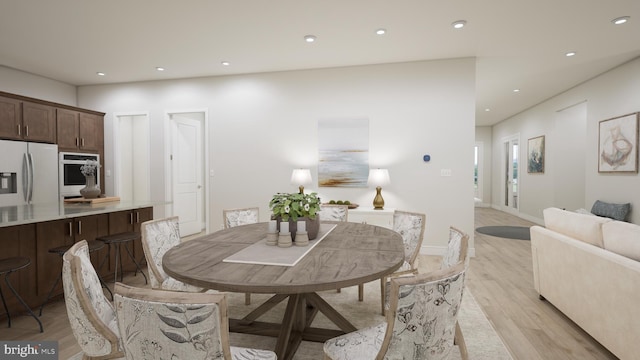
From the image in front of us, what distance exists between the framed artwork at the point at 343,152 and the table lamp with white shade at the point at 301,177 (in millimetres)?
292

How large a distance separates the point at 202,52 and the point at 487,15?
3361 millimetres

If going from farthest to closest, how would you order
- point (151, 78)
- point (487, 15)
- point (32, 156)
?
1. point (151, 78)
2. point (32, 156)
3. point (487, 15)

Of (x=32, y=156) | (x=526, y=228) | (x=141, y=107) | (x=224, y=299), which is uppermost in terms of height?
(x=141, y=107)

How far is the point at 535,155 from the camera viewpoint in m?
7.66

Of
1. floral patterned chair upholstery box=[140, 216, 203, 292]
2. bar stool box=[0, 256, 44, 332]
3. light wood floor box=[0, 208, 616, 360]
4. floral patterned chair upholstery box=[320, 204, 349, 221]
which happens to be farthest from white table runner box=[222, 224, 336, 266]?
bar stool box=[0, 256, 44, 332]

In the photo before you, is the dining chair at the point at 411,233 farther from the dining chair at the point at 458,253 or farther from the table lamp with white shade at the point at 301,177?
the table lamp with white shade at the point at 301,177

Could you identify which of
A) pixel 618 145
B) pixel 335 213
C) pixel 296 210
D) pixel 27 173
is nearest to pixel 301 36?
pixel 335 213

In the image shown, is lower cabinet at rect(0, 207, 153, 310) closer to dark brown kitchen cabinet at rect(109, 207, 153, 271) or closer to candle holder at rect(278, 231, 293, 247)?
dark brown kitchen cabinet at rect(109, 207, 153, 271)

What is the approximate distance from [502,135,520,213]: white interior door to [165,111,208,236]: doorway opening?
7855mm

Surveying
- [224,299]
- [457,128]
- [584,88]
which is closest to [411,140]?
[457,128]

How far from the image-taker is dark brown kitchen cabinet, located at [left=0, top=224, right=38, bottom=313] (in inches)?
99.5

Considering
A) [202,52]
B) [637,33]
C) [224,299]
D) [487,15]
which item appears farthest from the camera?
[202,52]

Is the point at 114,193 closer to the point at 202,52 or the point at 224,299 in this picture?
the point at 202,52

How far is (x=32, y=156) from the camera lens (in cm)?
463
